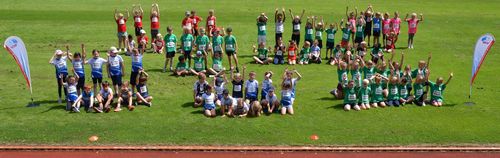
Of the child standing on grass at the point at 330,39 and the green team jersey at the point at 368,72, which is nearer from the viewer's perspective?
the green team jersey at the point at 368,72

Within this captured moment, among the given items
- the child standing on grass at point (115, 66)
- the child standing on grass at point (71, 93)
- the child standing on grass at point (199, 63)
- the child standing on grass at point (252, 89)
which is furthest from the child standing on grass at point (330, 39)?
the child standing on grass at point (71, 93)

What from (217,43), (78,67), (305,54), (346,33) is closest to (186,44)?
(217,43)

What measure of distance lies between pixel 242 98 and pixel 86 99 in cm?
438

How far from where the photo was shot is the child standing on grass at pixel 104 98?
16.6 metres

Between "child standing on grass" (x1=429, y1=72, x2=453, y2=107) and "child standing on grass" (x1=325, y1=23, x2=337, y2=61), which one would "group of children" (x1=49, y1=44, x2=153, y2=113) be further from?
"child standing on grass" (x1=325, y1=23, x2=337, y2=61)

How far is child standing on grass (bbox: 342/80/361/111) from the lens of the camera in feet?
56.1

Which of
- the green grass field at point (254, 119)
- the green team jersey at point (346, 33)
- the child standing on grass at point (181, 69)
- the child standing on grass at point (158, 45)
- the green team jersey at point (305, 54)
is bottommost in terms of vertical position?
the green grass field at point (254, 119)

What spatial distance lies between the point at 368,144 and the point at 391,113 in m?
2.68

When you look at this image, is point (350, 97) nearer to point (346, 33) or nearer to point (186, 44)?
point (186, 44)

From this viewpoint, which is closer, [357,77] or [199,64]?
[357,77]

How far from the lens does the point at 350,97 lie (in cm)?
1723

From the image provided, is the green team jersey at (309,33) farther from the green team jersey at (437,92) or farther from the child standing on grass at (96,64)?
the child standing on grass at (96,64)

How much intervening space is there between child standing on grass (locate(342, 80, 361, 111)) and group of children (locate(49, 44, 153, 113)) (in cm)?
569

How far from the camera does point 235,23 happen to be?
110ft
